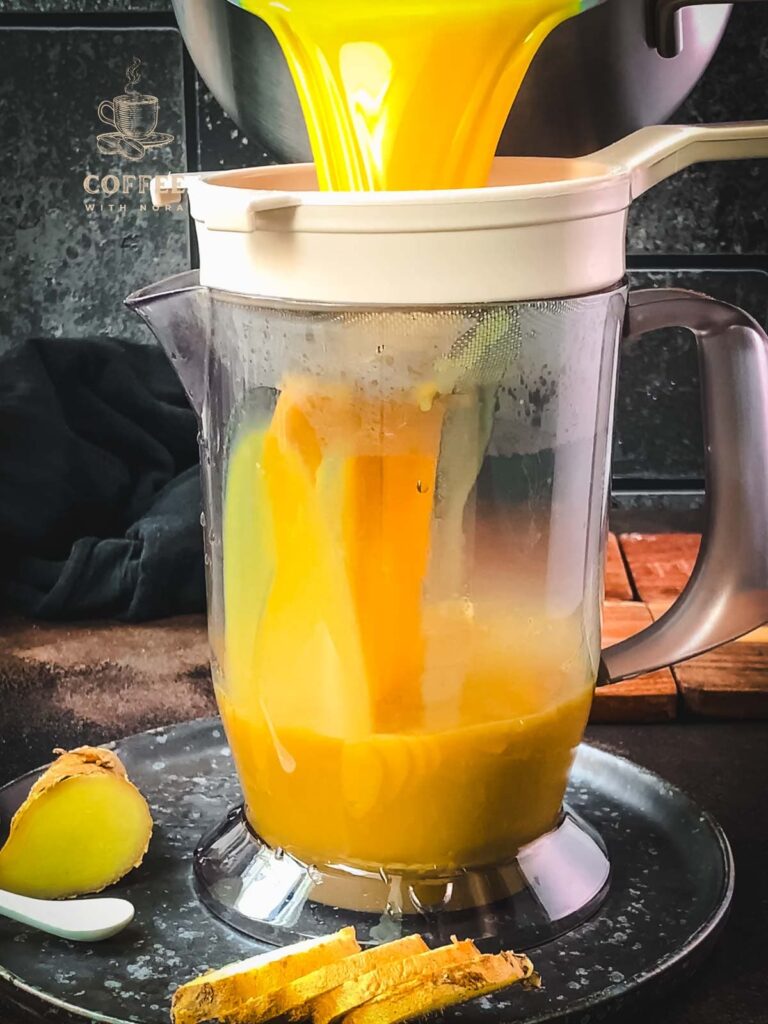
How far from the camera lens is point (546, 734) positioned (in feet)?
1.52

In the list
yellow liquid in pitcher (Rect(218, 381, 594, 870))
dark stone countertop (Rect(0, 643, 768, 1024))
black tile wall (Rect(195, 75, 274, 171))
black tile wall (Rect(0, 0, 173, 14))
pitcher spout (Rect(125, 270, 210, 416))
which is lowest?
dark stone countertop (Rect(0, 643, 768, 1024))

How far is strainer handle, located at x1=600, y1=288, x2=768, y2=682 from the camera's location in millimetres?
475

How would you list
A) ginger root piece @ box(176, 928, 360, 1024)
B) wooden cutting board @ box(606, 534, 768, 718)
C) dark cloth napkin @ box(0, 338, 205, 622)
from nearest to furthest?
ginger root piece @ box(176, 928, 360, 1024)
wooden cutting board @ box(606, 534, 768, 718)
dark cloth napkin @ box(0, 338, 205, 622)

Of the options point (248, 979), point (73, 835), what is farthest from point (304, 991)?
point (73, 835)

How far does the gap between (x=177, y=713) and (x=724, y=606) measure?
0.93 feet

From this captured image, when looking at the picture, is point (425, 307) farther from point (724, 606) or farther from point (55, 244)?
point (55, 244)

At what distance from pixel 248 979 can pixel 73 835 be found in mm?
107

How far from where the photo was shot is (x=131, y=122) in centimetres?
93

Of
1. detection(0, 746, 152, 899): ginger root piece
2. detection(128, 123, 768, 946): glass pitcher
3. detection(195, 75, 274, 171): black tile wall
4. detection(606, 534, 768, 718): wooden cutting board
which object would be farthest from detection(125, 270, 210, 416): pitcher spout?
detection(195, 75, 274, 171): black tile wall

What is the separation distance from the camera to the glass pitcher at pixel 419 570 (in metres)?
0.43

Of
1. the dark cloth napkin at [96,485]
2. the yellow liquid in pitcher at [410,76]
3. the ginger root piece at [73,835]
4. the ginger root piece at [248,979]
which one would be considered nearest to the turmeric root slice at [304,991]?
the ginger root piece at [248,979]

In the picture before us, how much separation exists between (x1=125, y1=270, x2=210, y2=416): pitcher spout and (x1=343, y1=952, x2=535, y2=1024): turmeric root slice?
216mm

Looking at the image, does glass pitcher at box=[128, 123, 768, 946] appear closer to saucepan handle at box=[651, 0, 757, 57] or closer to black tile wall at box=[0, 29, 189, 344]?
saucepan handle at box=[651, 0, 757, 57]

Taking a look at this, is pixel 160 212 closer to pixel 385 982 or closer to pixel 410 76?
pixel 410 76
